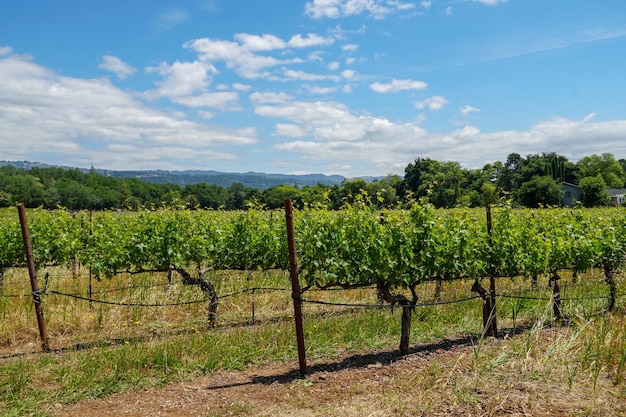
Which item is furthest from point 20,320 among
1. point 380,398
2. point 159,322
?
point 380,398

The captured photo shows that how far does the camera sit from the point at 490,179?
85.8m

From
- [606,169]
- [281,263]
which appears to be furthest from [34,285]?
[606,169]

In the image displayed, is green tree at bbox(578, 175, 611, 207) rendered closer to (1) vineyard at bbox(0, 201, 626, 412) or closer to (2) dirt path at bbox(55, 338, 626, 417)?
(1) vineyard at bbox(0, 201, 626, 412)

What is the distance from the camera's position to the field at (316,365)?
4.20 m

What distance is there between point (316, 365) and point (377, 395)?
1296mm

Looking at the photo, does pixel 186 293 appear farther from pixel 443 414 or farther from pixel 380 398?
pixel 443 414

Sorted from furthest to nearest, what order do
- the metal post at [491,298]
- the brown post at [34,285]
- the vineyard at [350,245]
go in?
the metal post at [491,298] < the brown post at [34,285] < the vineyard at [350,245]

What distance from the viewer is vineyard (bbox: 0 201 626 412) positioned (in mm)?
6027

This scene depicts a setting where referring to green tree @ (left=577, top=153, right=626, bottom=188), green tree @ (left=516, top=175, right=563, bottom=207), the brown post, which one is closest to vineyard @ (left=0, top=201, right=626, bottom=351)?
the brown post

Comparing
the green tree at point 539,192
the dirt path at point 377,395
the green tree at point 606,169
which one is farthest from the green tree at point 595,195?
the dirt path at point 377,395

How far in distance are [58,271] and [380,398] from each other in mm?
10274

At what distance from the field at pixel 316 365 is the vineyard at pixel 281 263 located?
87 millimetres

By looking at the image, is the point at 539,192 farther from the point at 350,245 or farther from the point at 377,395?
the point at 377,395

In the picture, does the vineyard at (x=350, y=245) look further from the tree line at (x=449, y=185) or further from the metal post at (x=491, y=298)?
the tree line at (x=449, y=185)
